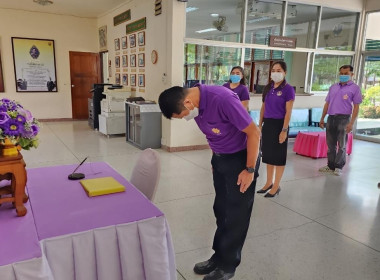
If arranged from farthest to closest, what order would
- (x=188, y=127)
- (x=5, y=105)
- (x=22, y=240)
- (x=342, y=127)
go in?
(x=188, y=127) → (x=342, y=127) → (x=5, y=105) → (x=22, y=240)

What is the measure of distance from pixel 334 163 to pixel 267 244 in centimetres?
271

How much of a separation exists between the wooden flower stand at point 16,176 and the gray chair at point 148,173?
2.52 ft

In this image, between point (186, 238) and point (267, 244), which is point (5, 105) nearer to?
point (186, 238)

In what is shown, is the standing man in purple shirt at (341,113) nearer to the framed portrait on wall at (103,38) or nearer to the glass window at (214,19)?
the glass window at (214,19)

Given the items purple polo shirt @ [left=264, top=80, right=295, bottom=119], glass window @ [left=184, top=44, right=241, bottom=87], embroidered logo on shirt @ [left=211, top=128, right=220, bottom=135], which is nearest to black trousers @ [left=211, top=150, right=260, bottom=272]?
embroidered logo on shirt @ [left=211, top=128, right=220, bottom=135]

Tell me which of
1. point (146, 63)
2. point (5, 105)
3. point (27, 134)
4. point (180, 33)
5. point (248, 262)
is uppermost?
point (180, 33)

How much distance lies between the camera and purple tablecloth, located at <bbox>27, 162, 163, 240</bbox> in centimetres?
138

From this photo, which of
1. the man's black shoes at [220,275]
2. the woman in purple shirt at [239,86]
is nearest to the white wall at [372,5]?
the woman in purple shirt at [239,86]

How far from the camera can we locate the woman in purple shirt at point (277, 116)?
3328mm

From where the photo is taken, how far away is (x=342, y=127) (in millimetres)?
4574

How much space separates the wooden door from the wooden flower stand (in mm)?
8463

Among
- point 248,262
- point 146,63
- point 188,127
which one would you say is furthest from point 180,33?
point 248,262

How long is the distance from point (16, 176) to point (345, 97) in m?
4.42

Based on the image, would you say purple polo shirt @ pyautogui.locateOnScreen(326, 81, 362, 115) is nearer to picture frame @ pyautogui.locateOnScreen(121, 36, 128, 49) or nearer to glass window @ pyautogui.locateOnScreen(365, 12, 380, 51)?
glass window @ pyautogui.locateOnScreen(365, 12, 380, 51)
